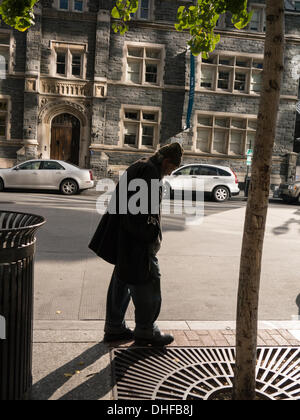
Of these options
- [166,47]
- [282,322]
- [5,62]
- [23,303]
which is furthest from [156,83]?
[23,303]

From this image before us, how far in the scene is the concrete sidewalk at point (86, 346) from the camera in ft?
9.15

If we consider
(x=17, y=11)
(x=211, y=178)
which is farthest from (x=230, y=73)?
(x=17, y=11)

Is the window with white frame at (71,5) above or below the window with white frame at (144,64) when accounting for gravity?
above

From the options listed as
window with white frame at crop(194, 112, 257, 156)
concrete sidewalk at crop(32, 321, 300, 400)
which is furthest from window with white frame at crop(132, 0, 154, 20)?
concrete sidewalk at crop(32, 321, 300, 400)

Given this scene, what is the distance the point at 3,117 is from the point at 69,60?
474 centimetres

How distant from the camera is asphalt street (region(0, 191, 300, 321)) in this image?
4.48 meters

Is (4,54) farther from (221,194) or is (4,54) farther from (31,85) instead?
(221,194)

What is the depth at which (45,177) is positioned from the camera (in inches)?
645

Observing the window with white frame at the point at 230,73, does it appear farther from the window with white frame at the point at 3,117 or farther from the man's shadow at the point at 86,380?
the man's shadow at the point at 86,380

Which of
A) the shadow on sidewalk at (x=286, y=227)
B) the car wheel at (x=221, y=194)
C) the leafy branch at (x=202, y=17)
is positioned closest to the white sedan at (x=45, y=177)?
the car wheel at (x=221, y=194)

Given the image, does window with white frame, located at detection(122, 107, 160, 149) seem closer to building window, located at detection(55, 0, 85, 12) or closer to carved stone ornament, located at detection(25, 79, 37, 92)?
carved stone ornament, located at detection(25, 79, 37, 92)

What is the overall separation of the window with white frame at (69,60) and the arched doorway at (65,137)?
2235 millimetres

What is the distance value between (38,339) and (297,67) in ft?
80.7

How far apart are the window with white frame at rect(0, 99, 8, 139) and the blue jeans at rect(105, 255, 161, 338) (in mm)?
20990
